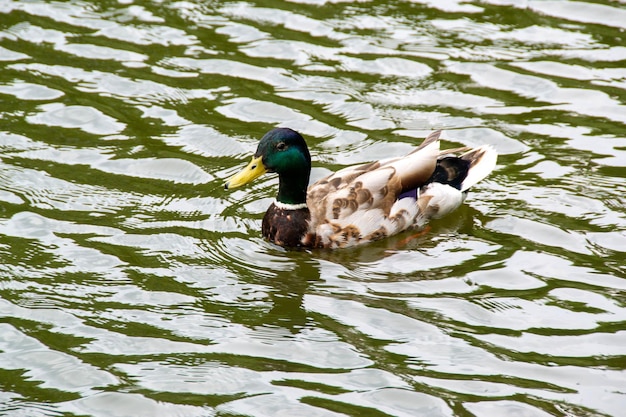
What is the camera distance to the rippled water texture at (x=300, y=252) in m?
7.21

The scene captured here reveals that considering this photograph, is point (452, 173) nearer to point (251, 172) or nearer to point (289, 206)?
point (289, 206)

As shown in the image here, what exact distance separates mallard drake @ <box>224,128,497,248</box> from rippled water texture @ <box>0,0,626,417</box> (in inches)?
6.7

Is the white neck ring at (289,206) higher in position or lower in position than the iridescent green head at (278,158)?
lower

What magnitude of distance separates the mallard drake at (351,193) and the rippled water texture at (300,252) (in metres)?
Result: 0.17

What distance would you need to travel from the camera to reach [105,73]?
40.0ft

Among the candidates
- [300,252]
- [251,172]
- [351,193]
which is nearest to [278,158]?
[251,172]

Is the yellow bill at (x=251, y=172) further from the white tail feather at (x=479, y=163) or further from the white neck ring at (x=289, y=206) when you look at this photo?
the white tail feather at (x=479, y=163)

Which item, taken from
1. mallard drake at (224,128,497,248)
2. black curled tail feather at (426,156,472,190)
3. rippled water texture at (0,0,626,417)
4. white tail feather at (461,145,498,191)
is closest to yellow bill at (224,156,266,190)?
mallard drake at (224,128,497,248)

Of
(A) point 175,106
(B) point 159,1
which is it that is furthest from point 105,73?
(B) point 159,1

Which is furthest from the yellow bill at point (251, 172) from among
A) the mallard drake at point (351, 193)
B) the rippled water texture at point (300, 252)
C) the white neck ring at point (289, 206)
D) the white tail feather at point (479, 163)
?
the white tail feather at point (479, 163)

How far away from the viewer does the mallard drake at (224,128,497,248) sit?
30.4 feet

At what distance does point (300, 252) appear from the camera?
9320 millimetres

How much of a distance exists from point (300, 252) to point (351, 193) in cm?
66

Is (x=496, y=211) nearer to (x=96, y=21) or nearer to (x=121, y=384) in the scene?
(x=121, y=384)
